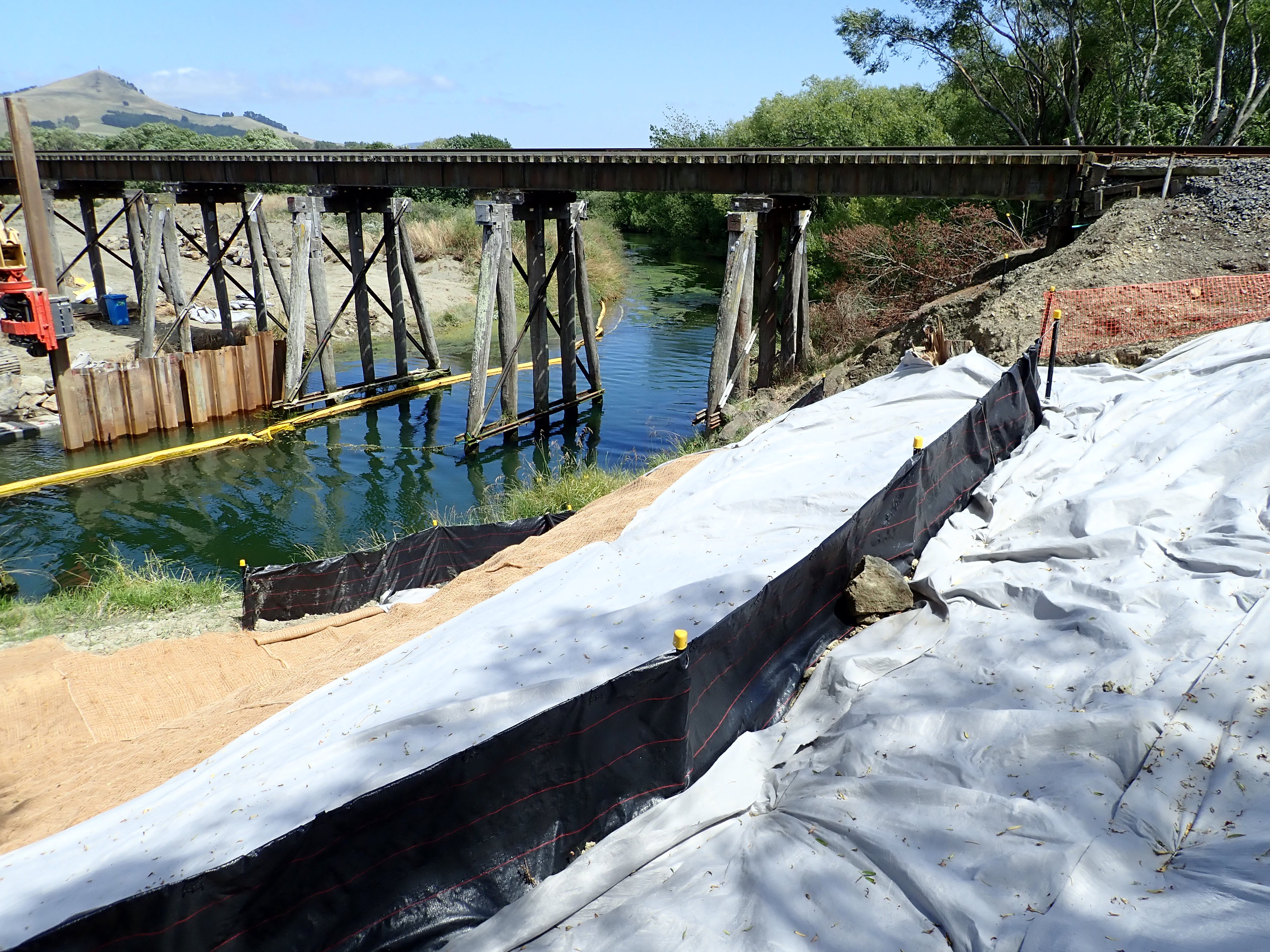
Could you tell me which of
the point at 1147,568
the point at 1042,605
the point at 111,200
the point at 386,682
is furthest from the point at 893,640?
the point at 111,200

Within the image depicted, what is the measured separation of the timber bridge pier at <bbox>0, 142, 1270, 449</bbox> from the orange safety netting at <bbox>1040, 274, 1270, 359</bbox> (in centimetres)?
363

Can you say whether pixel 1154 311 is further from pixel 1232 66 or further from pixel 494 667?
pixel 1232 66

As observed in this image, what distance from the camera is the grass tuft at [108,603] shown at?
27.0 ft

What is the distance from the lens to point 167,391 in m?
16.5

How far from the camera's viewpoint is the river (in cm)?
1241

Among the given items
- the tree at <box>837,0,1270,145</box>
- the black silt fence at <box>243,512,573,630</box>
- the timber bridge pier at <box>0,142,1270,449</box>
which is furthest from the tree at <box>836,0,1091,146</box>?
the black silt fence at <box>243,512,573,630</box>

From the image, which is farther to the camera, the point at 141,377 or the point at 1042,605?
the point at 141,377

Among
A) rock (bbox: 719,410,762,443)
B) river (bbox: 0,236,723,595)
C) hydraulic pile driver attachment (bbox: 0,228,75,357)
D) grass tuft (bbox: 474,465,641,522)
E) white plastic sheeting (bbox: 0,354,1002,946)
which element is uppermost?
hydraulic pile driver attachment (bbox: 0,228,75,357)

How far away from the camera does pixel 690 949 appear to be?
120 inches

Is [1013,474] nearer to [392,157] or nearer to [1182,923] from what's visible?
[1182,923]

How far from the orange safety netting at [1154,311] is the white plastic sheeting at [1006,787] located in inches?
178

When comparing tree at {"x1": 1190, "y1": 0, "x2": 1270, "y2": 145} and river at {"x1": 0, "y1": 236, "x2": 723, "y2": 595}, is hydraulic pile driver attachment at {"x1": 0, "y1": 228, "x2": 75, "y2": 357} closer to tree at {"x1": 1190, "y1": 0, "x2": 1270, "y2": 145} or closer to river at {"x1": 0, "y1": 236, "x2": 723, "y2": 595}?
river at {"x1": 0, "y1": 236, "x2": 723, "y2": 595}

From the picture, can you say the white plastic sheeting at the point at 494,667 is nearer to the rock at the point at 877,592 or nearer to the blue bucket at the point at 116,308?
the rock at the point at 877,592

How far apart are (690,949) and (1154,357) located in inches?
A: 325
